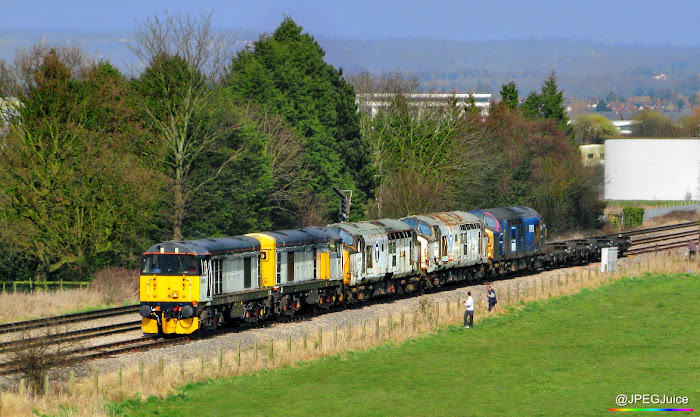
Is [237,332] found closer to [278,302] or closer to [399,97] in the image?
[278,302]

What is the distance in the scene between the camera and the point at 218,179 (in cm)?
6638

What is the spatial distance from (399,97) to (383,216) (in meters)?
18.2

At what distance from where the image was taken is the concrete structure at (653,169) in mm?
135375

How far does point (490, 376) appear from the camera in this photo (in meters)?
31.3

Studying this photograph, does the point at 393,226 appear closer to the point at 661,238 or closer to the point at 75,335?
the point at 75,335

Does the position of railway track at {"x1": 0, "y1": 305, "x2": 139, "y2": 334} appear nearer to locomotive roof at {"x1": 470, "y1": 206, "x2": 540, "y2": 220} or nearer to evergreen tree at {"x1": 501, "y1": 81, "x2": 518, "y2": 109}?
locomotive roof at {"x1": 470, "y1": 206, "x2": 540, "y2": 220}

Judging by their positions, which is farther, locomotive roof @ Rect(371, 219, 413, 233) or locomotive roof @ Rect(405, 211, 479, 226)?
locomotive roof @ Rect(405, 211, 479, 226)

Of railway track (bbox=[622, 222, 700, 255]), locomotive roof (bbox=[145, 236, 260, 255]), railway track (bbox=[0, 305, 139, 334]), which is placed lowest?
railway track (bbox=[622, 222, 700, 255])

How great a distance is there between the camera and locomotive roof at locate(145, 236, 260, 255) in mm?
36562

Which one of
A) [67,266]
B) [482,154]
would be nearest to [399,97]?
[482,154]

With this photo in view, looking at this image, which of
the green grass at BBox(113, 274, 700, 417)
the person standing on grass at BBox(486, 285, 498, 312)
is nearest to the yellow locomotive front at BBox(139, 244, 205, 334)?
the green grass at BBox(113, 274, 700, 417)

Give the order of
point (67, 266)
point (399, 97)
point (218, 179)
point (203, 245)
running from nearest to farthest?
point (203, 245) < point (67, 266) < point (218, 179) < point (399, 97)

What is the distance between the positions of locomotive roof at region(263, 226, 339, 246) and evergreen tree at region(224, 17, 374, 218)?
28.4m

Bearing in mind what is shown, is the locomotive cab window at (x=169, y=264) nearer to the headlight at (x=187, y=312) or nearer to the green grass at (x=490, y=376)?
the headlight at (x=187, y=312)
